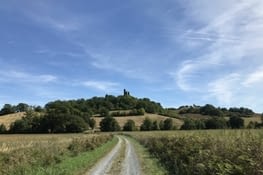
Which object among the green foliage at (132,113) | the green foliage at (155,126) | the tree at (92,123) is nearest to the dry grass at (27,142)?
the green foliage at (155,126)

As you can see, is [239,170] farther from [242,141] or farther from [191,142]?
[191,142]

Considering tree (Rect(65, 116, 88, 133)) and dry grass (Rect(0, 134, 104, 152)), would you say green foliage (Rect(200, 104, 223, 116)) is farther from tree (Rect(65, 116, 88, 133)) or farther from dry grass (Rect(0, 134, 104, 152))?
dry grass (Rect(0, 134, 104, 152))

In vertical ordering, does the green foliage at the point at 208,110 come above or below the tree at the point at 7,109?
below

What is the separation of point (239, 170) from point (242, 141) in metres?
2.43

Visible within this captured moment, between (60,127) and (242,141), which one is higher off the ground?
(60,127)

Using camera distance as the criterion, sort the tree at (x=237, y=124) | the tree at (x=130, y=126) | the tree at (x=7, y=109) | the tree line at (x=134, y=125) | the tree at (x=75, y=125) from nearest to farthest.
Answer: the tree at (x=237, y=124)
the tree at (x=75, y=125)
the tree line at (x=134, y=125)
the tree at (x=130, y=126)
the tree at (x=7, y=109)

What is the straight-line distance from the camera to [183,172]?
60.4 ft

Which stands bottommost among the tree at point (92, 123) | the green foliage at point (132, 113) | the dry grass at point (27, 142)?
the dry grass at point (27, 142)

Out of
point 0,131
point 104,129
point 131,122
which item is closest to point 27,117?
point 0,131

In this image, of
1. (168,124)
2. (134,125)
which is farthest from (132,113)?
(168,124)

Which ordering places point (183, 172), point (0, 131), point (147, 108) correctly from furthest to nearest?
point (147, 108) → point (0, 131) → point (183, 172)

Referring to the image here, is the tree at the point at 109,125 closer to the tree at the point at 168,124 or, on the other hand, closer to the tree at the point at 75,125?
the tree at the point at 75,125

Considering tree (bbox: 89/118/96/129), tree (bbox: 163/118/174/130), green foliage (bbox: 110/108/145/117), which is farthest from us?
green foliage (bbox: 110/108/145/117)

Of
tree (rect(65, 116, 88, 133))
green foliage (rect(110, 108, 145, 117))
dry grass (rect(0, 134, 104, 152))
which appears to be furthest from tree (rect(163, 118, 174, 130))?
dry grass (rect(0, 134, 104, 152))
